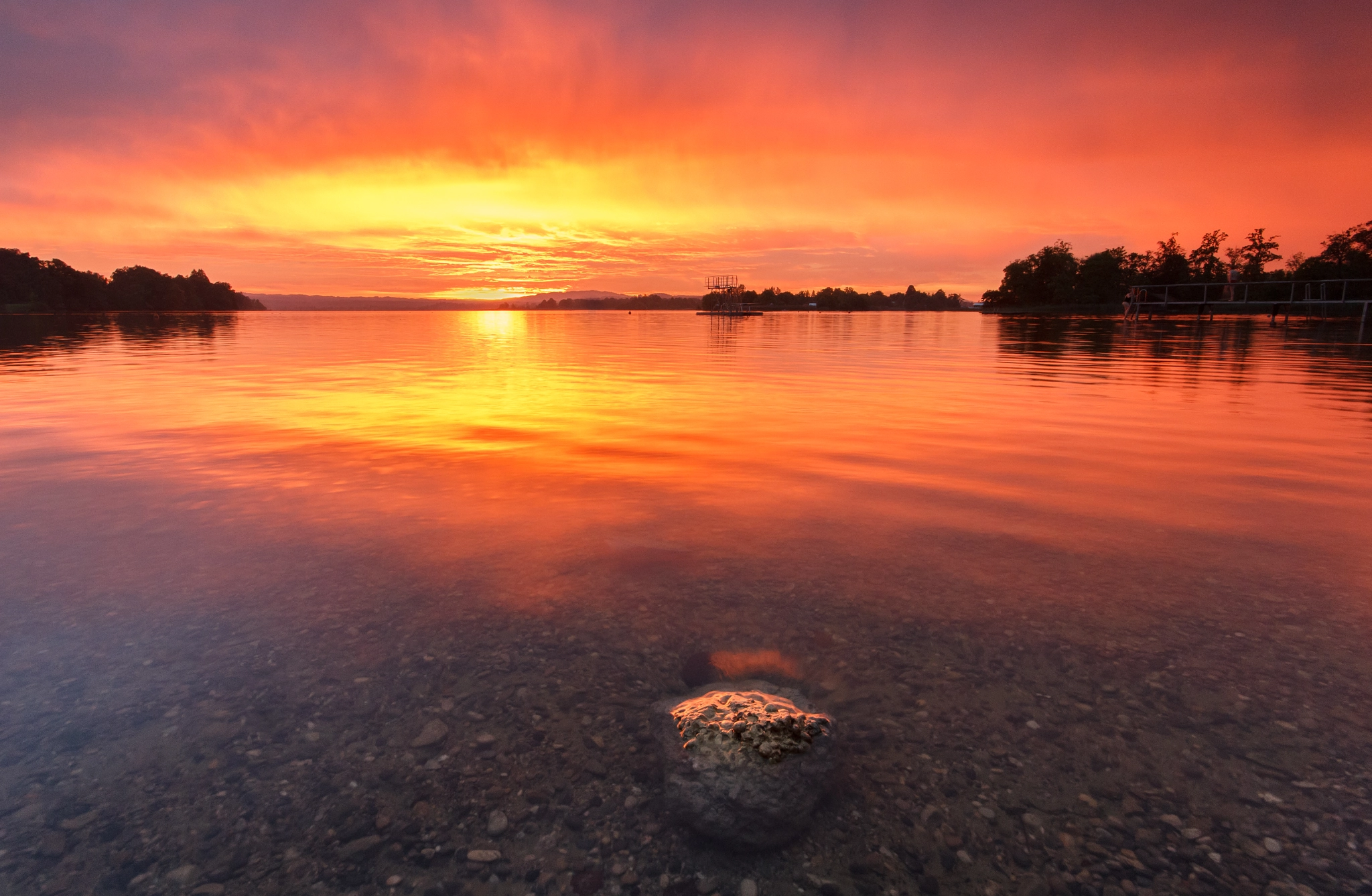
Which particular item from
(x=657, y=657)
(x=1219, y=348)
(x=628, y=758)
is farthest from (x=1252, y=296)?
(x=628, y=758)

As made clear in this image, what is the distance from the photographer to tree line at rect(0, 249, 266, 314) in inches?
6063

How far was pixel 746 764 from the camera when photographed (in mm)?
3152

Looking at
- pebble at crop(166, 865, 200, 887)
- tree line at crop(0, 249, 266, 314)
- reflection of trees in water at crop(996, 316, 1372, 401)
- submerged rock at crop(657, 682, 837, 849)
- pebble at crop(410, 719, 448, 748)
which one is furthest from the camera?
tree line at crop(0, 249, 266, 314)

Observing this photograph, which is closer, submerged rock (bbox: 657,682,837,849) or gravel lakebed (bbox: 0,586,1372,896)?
gravel lakebed (bbox: 0,586,1372,896)

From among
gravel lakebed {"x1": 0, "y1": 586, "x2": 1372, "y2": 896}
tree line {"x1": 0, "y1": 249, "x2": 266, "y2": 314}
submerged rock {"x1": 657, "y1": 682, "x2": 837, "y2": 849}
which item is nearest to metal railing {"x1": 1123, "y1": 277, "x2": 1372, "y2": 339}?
gravel lakebed {"x1": 0, "y1": 586, "x2": 1372, "y2": 896}

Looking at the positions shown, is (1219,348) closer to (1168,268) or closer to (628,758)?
(628,758)

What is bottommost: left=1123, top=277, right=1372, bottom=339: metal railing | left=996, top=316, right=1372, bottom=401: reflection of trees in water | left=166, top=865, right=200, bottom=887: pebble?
left=166, top=865, right=200, bottom=887: pebble

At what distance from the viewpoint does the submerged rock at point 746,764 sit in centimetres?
294

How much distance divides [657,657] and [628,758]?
955 millimetres

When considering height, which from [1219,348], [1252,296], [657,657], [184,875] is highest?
[1252,296]

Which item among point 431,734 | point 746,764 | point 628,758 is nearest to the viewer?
point 746,764

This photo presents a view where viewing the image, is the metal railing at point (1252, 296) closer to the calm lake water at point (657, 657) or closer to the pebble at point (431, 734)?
the calm lake water at point (657, 657)

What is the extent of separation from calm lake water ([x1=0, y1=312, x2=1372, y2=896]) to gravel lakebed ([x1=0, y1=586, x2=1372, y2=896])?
0.06ft

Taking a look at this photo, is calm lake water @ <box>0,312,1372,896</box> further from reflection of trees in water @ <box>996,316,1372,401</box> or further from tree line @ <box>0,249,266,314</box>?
tree line @ <box>0,249,266,314</box>
